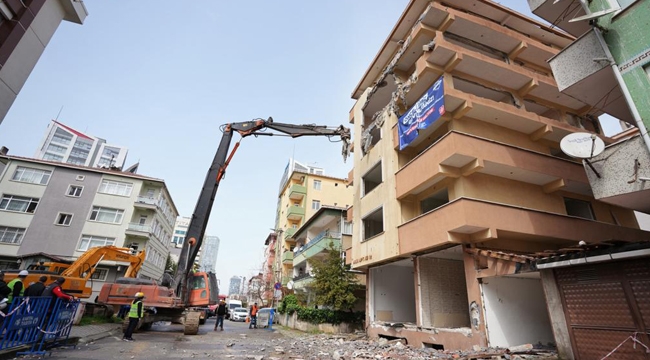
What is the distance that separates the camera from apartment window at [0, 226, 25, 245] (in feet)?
93.6

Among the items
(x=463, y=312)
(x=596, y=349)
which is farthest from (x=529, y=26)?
(x=596, y=349)

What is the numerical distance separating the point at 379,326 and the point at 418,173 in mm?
7735

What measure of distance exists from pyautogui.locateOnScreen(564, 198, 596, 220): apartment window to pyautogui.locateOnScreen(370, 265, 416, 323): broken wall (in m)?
8.43

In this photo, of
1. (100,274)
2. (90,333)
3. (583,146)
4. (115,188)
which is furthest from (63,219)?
(583,146)

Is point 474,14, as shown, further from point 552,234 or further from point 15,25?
point 15,25

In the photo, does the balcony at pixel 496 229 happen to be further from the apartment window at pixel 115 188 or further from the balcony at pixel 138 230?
the apartment window at pixel 115 188

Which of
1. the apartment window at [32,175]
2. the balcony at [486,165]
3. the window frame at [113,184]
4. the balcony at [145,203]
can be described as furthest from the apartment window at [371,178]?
the apartment window at [32,175]

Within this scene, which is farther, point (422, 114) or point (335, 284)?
point (335, 284)

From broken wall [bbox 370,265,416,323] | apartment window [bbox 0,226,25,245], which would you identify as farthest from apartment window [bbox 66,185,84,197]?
broken wall [bbox 370,265,416,323]

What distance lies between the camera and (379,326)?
49.1 ft

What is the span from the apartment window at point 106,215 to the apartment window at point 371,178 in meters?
27.7

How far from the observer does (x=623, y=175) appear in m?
7.36

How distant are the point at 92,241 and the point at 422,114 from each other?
1335 inches

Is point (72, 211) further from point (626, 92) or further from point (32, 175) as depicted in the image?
point (626, 92)
